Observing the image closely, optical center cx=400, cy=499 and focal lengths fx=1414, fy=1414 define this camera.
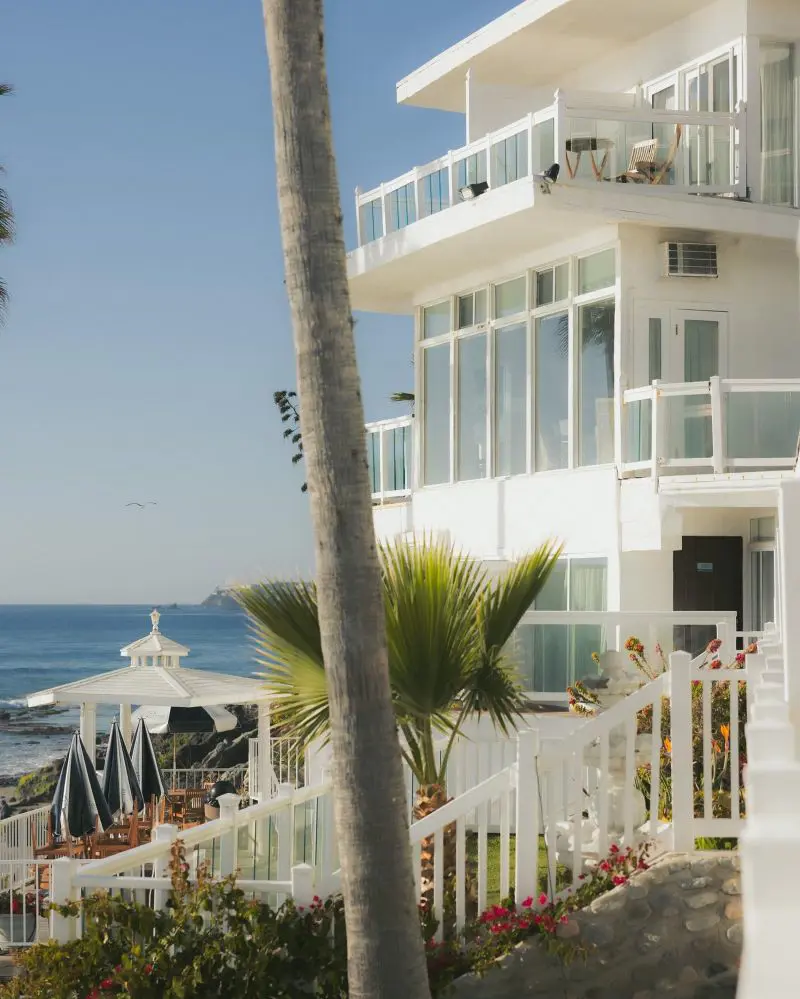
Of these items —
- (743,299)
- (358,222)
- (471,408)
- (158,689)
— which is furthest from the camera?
(358,222)

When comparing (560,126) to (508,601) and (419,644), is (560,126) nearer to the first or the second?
(508,601)

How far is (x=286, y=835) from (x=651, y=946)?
8.70 feet

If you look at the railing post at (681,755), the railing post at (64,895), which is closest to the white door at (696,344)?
the railing post at (681,755)

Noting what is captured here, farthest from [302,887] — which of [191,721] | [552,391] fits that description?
[191,721]

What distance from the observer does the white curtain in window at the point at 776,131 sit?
19.0 meters

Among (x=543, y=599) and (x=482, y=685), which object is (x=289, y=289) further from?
(x=543, y=599)

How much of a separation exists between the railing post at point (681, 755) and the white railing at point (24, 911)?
6769 mm

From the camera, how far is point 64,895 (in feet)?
29.8

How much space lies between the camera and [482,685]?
1008 cm

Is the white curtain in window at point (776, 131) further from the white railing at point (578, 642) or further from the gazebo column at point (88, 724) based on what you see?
the gazebo column at point (88, 724)

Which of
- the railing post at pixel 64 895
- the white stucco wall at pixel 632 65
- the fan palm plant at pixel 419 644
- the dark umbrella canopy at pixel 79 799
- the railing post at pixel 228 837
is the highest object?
the white stucco wall at pixel 632 65

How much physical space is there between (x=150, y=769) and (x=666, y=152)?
36.5 feet

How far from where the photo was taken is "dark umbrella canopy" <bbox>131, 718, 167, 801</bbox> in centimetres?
1981

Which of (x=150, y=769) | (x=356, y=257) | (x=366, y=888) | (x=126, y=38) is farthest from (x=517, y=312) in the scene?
(x=126, y=38)
